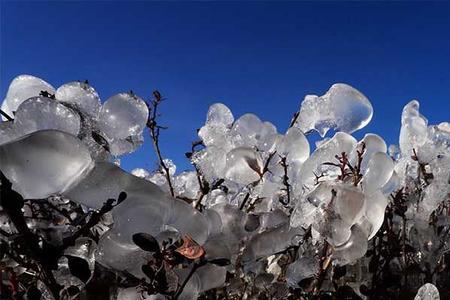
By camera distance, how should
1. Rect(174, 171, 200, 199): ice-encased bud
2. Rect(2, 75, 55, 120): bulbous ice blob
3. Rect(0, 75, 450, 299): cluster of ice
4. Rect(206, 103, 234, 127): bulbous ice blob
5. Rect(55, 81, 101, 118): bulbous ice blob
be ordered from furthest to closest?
Rect(174, 171, 200, 199): ice-encased bud → Rect(206, 103, 234, 127): bulbous ice blob → Rect(2, 75, 55, 120): bulbous ice blob → Rect(55, 81, 101, 118): bulbous ice blob → Rect(0, 75, 450, 299): cluster of ice

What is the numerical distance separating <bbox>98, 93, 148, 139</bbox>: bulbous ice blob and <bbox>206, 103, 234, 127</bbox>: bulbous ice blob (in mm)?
511

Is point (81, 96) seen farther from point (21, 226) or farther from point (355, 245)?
point (355, 245)

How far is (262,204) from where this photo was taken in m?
1.64

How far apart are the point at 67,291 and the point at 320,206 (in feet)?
1.93

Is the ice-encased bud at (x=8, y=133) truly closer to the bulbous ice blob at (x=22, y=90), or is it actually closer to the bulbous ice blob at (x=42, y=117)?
the bulbous ice blob at (x=42, y=117)

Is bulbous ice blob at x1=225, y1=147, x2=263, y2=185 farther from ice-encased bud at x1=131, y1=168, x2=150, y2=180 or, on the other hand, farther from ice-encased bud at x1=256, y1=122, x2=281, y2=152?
ice-encased bud at x1=131, y1=168, x2=150, y2=180

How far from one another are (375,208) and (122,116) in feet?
2.09

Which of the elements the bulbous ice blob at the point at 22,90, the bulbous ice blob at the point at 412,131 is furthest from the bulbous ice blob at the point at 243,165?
the bulbous ice blob at the point at 412,131

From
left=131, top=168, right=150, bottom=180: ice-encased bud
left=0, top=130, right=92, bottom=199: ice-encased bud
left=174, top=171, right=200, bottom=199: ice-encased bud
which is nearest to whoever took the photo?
left=0, top=130, right=92, bottom=199: ice-encased bud

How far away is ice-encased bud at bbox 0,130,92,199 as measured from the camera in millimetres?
733

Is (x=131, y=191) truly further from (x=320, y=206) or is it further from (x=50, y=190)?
(x=320, y=206)

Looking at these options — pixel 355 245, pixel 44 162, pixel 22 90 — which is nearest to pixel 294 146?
pixel 355 245

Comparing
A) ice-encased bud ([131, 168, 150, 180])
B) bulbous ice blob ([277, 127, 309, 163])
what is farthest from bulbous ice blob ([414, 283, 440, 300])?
ice-encased bud ([131, 168, 150, 180])

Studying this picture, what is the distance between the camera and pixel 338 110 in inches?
59.2
